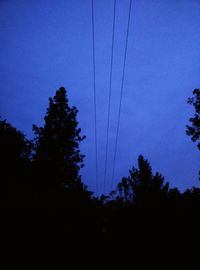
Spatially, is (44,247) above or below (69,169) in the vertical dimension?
below

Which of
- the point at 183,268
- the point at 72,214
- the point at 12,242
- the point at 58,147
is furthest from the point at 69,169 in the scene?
the point at 183,268

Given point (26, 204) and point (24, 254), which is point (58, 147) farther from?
point (24, 254)

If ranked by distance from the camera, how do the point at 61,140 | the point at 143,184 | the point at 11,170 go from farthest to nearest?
1. the point at 143,184
2. the point at 61,140
3. the point at 11,170

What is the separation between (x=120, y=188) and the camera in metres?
28.6

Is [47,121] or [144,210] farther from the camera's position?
[47,121]

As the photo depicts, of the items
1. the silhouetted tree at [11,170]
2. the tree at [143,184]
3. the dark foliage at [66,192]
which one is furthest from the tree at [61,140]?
the tree at [143,184]

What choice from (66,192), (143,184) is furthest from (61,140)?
(143,184)

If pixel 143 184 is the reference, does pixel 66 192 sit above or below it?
below

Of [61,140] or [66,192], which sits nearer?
[66,192]

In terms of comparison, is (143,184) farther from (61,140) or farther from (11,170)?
(11,170)

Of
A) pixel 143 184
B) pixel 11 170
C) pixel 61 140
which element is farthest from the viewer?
pixel 143 184

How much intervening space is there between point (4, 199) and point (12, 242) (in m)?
1.61

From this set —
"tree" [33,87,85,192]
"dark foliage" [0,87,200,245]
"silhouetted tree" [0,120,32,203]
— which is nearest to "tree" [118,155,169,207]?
"dark foliage" [0,87,200,245]

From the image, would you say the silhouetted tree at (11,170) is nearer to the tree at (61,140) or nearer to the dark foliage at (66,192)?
the dark foliage at (66,192)
